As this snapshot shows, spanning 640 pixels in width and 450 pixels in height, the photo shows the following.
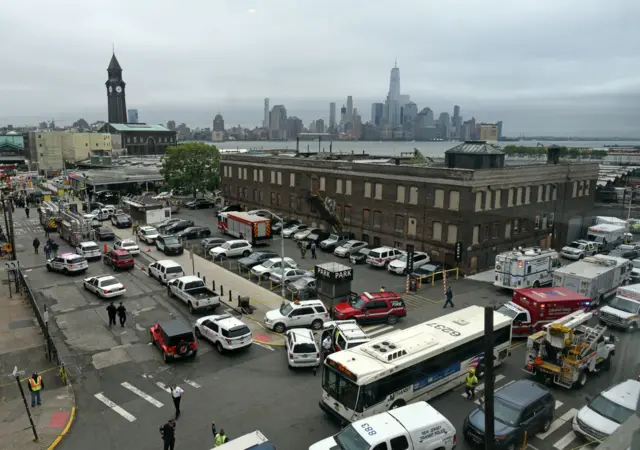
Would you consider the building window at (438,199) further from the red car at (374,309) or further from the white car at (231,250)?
the white car at (231,250)

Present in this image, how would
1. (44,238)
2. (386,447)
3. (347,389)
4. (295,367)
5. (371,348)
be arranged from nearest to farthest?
(386,447), (347,389), (371,348), (295,367), (44,238)

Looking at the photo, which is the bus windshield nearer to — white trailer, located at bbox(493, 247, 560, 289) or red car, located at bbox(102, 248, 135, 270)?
white trailer, located at bbox(493, 247, 560, 289)

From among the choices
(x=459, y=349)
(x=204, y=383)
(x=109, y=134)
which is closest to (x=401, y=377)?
(x=459, y=349)

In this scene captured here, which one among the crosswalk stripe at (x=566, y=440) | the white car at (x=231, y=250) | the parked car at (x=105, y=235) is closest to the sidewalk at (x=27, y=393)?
the white car at (x=231, y=250)

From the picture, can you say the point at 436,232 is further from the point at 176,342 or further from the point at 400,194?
the point at 176,342

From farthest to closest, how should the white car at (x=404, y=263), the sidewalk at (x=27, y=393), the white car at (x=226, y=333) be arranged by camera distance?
the white car at (x=404, y=263) < the white car at (x=226, y=333) < the sidewalk at (x=27, y=393)

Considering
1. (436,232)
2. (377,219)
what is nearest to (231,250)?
(377,219)

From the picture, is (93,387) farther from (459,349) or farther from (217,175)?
(217,175)
